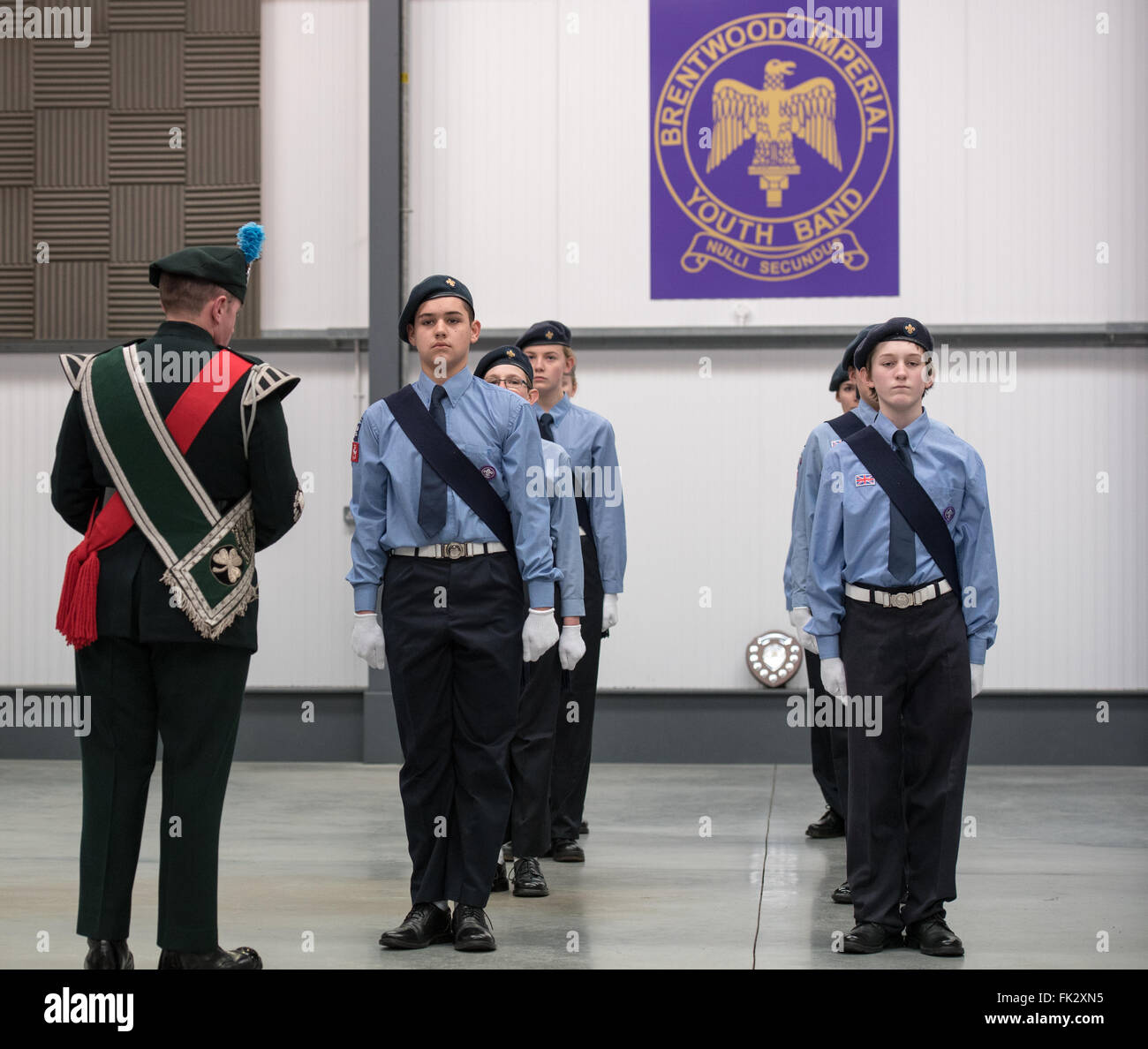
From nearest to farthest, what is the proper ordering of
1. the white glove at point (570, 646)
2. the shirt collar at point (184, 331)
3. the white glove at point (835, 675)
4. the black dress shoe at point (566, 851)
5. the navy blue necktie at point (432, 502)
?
the shirt collar at point (184, 331), the navy blue necktie at point (432, 502), the white glove at point (835, 675), the white glove at point (570, 646), the black dress shoe at point (566, 851)

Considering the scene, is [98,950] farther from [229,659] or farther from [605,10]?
[605,10]

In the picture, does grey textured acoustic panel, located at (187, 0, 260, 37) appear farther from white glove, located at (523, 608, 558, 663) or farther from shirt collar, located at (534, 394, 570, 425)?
white glove, located at (523, 608, 558, 663)

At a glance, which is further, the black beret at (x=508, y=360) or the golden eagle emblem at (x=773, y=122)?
the golden eagle emblem at (x=773, y=122)

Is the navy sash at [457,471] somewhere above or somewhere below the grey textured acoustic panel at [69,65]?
below

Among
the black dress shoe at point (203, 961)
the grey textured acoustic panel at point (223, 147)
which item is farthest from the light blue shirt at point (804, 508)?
the grey textured acoustic panel at point (223, 147)

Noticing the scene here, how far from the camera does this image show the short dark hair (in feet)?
14.5

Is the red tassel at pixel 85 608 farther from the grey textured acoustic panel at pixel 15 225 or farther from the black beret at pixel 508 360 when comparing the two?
the grey textured acoustic panel at pixel 15 225

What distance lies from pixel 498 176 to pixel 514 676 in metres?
5.98

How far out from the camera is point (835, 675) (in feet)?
16.5

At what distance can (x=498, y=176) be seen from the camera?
408 inches

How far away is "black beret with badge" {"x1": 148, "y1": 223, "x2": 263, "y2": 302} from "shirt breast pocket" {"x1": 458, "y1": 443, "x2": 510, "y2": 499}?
865 mm

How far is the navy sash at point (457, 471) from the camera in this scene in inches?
194

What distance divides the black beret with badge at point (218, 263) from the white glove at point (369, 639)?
111cm
